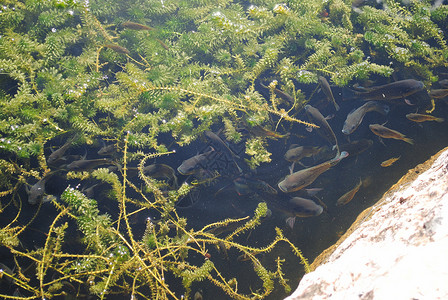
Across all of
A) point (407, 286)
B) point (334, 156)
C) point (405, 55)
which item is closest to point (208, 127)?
point (334, 156)

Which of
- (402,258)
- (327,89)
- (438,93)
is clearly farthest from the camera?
(327,89)

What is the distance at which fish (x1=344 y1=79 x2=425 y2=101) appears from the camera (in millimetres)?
3492

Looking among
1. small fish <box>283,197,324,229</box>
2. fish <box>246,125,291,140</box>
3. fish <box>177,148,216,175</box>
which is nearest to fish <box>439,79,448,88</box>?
fish <box>246,125,291,140</box>

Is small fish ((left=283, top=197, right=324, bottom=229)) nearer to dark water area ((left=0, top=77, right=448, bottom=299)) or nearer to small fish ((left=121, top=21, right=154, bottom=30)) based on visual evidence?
dark water area ((left=0, top=77, right=448, bottom=299))

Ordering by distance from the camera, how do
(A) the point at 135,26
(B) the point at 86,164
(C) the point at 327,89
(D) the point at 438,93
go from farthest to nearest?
(A) the point at 135,26, (C) the point at 327,89, (D) the point at 438,93, (B) the point at 86,164

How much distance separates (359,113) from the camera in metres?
3.56

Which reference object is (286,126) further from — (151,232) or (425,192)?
(151,232)

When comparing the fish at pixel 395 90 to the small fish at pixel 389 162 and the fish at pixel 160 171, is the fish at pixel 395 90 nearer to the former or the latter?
the small fish at pixel 389 162

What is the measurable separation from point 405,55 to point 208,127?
320 centimetres

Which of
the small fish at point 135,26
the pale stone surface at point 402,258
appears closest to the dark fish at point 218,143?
the pale stone surface at point 402,258

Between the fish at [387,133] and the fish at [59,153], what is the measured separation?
4383mm

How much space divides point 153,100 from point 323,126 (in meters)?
2.60

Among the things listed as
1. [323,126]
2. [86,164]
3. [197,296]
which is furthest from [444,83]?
[86,164]

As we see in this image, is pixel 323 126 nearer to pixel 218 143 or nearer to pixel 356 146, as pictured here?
pixel 356 146
